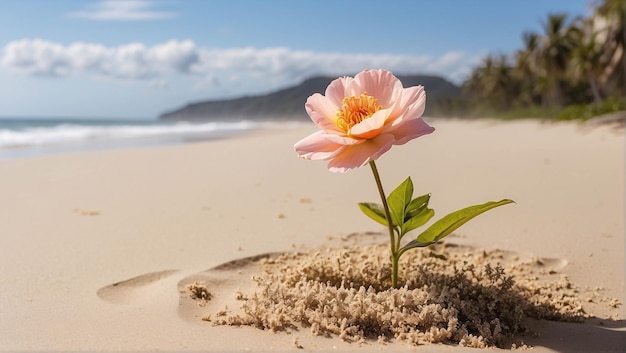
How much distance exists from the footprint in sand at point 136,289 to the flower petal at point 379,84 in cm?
127

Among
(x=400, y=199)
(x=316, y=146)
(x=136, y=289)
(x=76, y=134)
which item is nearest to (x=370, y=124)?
(x=316, y=146)

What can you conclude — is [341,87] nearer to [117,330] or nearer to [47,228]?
[117,330]

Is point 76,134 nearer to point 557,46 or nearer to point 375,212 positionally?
point 375,212

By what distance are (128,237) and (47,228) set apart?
0.69 meters

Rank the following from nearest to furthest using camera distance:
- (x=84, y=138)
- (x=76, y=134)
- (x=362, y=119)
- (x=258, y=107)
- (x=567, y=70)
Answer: (x=362, y=119) → (x=84, y=138) → (x=76, y=134) → (x=567, y=70) → (x=258, y=107)

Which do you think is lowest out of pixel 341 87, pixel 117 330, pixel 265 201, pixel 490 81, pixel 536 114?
pixel 117 330

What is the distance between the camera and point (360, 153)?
73.4 inches

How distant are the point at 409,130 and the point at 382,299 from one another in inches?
24.8

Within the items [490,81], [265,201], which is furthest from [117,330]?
[490,81]

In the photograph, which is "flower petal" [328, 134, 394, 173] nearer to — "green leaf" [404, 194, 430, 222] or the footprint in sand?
"green leaf" [404, 194, 430, 222]

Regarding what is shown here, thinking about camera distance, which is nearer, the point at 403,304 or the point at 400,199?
the point at 403,304

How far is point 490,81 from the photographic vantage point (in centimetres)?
5934

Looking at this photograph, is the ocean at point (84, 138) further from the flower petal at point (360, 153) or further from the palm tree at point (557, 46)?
the palm tree at point (557, 46)

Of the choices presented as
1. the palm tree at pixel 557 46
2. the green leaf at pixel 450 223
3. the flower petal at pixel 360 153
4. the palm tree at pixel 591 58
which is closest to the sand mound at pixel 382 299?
the green leaf at pixel 450 223
